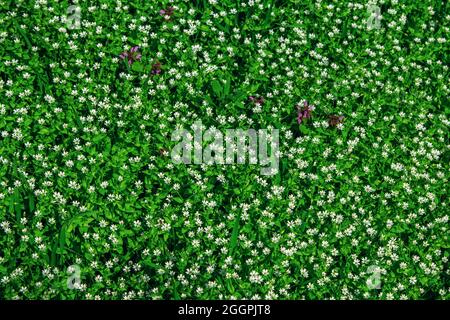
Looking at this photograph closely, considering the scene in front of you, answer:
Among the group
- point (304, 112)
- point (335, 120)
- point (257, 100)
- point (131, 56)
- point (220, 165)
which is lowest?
point (220, 165)

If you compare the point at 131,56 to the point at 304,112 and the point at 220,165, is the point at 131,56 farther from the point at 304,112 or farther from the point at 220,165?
the point at 304,112

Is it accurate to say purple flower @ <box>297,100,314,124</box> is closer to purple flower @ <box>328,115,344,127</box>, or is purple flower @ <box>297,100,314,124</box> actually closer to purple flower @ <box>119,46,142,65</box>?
purple flower @ <box>328,115,344,127</box>

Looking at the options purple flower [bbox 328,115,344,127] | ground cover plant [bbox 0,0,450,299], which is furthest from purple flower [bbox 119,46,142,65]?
purple flower [bbox 328,115,344,127]

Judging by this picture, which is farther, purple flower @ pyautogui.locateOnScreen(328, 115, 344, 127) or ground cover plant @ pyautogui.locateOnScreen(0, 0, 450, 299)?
purple flower @ pyautogui.locateOnScreen(328, 115, 344, 127)

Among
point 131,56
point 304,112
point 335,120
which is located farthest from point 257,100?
point 131,56

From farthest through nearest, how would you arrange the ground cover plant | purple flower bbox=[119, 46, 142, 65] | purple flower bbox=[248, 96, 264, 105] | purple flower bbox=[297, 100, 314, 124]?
1. purple flower bbox=[119, 46, 142, 65]
2. purple flower bbox=[248, 96, 264, 105]
3. purple flower bbox=[297, 100, 314, 124]
4. the ground cover plant

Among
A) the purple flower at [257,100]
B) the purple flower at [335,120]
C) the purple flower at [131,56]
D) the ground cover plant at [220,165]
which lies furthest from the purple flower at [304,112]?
the purple flower at [131,56]

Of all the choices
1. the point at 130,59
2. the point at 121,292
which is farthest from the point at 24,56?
the point at 121,292
